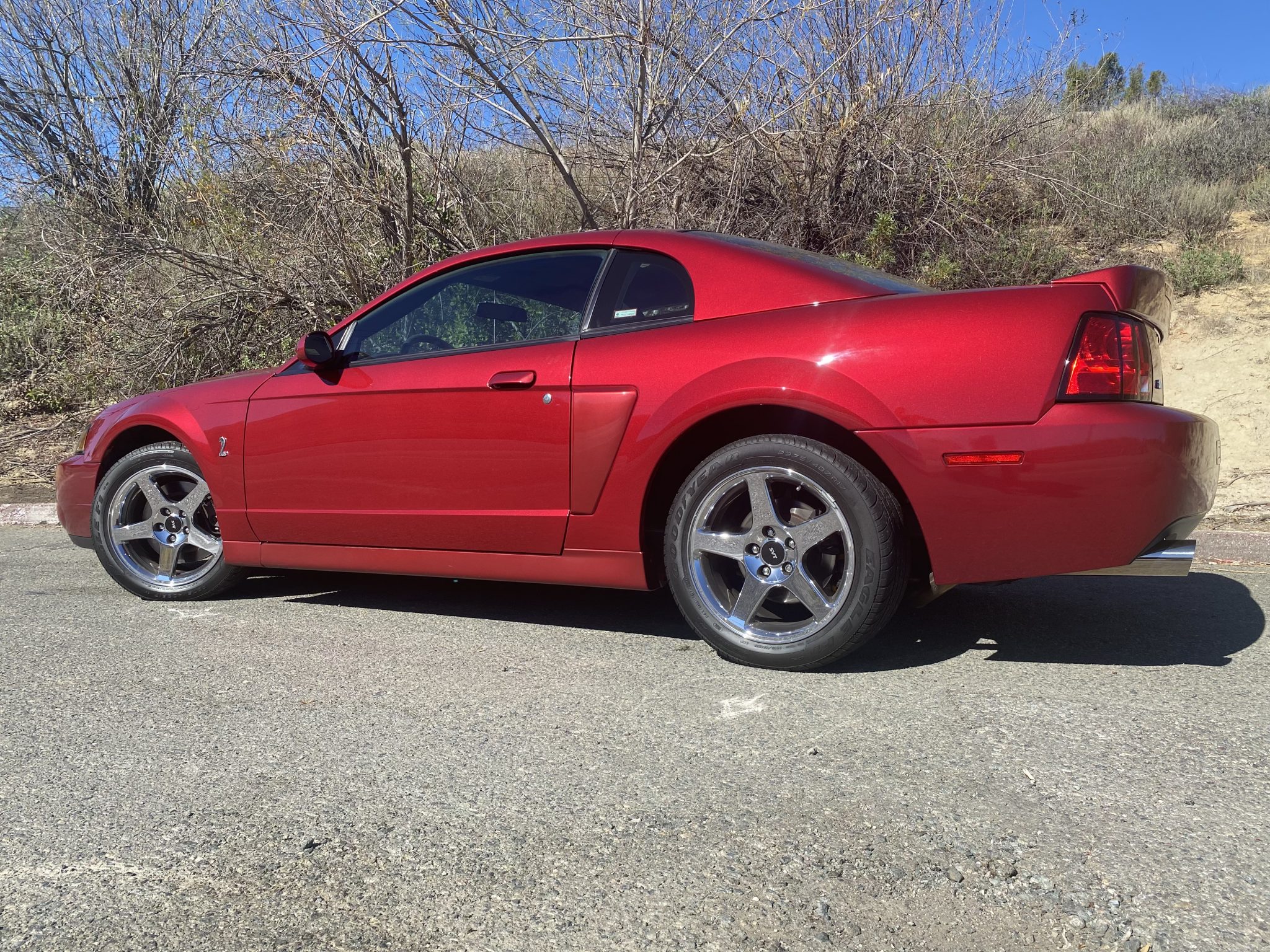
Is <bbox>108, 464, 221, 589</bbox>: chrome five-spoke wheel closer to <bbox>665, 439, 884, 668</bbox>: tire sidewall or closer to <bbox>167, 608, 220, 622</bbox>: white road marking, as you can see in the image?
<bbox>167, 608, 220, 622</bbox>: white road marking

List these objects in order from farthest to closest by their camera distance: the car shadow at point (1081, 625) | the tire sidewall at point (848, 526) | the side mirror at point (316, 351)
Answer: the side mirror at point (316, 351) → the car shadow at point (1081, 625) → the tire sidewall at point (848, 526)

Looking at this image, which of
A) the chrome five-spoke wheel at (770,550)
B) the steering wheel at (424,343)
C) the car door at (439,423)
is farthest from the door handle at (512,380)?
the chrome five-spoke wheel at (770,550)

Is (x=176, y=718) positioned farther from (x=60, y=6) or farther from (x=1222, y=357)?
(x=60, y=6)

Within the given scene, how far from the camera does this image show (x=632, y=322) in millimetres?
3949

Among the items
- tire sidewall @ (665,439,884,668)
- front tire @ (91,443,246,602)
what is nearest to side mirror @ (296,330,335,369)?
front tire @ (91,443,246,602)

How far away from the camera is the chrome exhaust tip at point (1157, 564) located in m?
3.19

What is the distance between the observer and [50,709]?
11.2ft

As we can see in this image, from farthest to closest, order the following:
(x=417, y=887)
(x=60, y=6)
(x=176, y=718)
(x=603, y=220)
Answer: (x=60, y=6) < (x=603, y=220) < (x=176, y=718) < (x=417, y=887)

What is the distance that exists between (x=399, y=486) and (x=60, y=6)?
11510mm

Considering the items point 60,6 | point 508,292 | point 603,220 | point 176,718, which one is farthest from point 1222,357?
point 60,6

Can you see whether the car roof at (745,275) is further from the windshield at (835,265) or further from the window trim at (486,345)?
the window trim at (486,345)

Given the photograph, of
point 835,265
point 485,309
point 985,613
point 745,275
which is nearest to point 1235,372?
point 985,613

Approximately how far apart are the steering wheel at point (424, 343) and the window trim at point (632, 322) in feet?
2.13

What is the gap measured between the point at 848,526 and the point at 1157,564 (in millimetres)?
907
